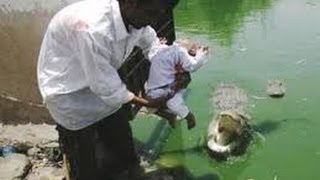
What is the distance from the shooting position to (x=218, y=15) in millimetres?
10664

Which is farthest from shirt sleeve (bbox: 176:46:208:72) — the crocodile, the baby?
the crocodile

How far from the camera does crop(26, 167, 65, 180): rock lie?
198 inches

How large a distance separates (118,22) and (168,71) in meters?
0.81

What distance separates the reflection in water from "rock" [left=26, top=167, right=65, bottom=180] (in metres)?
4.25

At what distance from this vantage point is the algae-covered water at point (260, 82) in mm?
5523

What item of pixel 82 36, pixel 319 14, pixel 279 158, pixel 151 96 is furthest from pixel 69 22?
pixel 319 14

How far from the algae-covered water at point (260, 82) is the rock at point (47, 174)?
3.34 ft

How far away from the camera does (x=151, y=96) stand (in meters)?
4.16

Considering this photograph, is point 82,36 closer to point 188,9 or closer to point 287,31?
point 287,31

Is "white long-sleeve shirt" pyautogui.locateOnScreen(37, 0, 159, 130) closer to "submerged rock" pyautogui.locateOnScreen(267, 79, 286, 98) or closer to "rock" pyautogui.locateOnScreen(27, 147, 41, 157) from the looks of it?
"rock" pyautogui.locateOnScreen(27, 147, 41, 157)

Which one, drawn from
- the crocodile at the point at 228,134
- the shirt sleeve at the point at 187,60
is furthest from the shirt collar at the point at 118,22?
the crocodile at the point at 228,134

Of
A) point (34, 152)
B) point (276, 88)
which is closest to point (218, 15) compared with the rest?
point (276, 88)

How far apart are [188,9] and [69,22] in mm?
7657

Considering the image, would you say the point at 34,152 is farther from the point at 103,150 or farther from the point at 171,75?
the point at 171,75
